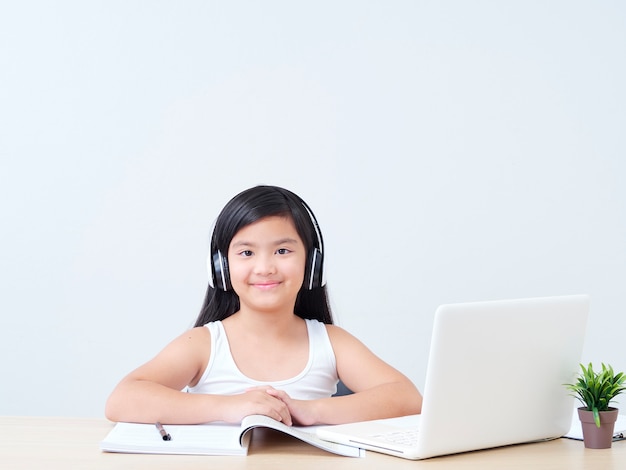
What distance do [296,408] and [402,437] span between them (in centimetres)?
21

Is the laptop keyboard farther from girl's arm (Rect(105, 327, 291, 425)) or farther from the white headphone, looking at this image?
the white headphone

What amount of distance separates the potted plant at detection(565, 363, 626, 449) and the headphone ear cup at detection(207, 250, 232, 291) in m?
0.78

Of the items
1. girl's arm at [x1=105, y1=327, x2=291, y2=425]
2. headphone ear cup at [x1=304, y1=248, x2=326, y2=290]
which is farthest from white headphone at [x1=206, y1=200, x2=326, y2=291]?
girl's arm at [x1=105, y1=327, x2=291, y2=425]

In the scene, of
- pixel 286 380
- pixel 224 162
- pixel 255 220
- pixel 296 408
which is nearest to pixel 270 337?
pixel 286 380

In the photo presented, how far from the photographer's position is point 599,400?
4.80ft

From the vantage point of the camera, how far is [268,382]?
1871 mm

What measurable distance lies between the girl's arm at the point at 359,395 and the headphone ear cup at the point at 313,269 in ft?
0.37

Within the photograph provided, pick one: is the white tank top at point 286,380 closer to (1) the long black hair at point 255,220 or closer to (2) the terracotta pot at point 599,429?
(1) the long black hair at point 255,220

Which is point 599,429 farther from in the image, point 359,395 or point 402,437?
point 359,395

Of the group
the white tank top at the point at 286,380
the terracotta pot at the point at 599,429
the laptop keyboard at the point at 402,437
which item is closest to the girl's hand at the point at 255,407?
the laptop keyboard at the point at 402,437

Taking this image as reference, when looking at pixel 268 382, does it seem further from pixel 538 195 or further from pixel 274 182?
pixel 538 195

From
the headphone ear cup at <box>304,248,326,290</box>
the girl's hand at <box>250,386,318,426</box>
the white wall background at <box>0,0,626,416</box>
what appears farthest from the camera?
the white wall background at <box>0,0,626,416</box>

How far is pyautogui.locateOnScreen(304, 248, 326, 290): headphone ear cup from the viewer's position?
196 centimetres

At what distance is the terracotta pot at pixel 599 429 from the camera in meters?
1.47
